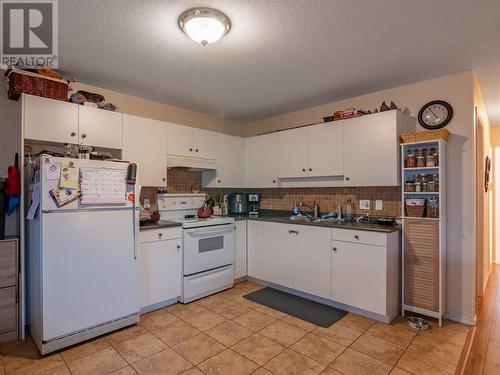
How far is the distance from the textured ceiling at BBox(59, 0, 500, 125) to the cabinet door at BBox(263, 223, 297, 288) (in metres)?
1.60

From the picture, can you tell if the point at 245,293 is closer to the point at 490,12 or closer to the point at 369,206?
the point at 369,206

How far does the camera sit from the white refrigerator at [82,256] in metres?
2.04

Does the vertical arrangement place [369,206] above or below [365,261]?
above

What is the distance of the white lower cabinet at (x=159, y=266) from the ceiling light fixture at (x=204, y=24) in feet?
5.83

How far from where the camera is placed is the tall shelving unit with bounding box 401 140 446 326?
2518 mm

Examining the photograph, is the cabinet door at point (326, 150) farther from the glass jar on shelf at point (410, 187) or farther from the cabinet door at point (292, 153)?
the glass jar on shelf at point (410, 187)

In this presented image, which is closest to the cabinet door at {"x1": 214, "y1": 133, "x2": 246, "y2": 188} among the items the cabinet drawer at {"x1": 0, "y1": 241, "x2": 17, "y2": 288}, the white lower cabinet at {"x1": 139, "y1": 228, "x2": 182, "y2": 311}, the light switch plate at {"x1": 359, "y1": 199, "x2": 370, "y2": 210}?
the white lower cabinet at {"x1": 139, "y1": 228, "x2": 182, "y2": 311}

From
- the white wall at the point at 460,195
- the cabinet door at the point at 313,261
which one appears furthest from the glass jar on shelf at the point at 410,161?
the cabinet door at the point at 313,261

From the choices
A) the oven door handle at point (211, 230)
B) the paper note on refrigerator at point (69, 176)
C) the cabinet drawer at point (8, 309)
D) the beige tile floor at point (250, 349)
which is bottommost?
the beige tile floor at point (250, 349)

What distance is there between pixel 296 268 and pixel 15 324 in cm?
258

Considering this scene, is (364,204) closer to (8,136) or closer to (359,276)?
(359,276)

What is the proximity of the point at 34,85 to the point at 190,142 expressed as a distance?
159cm

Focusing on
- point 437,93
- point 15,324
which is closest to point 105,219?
point 15,324

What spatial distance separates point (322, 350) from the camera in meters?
2.13
